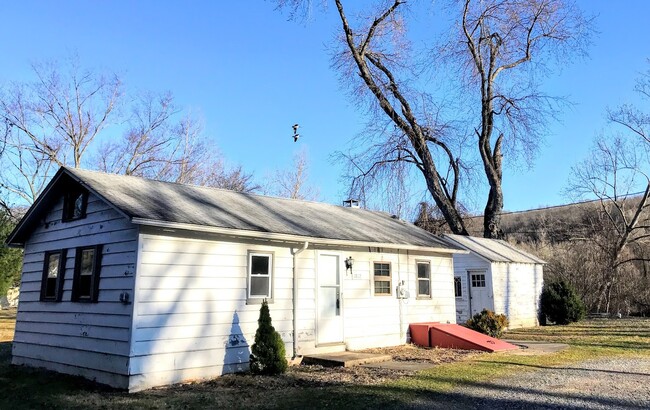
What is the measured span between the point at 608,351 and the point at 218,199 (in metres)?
10.2

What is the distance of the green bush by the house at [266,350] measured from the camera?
29.6 ft

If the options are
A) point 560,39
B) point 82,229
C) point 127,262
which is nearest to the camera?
point 127,262

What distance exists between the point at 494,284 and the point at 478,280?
67 cm

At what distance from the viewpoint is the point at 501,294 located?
760 inches

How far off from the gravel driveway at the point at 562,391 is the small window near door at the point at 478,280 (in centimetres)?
986

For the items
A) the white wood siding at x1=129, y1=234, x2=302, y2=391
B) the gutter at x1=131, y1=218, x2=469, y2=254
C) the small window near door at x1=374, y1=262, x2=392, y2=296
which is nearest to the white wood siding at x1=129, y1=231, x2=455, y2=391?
the white wood siding at x1=129, y1=234, x2=302, y2=391

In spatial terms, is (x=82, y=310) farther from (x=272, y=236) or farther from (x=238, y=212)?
(x=272, y=236)

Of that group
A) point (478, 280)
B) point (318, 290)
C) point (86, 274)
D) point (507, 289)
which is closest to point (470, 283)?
point (478, 280)

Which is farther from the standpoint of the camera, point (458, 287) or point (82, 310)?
point (458, 287)

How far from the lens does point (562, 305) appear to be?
2062 cm

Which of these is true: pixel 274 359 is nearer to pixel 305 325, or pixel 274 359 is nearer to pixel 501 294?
pixel 305 325

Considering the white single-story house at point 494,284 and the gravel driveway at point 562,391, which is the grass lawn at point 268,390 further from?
the white single-story house at point 494,284

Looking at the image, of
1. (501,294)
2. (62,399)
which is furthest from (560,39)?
(62,399)

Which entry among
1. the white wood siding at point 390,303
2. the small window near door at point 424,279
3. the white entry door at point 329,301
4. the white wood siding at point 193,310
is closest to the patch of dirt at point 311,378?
the white wood siding at point 193,310
